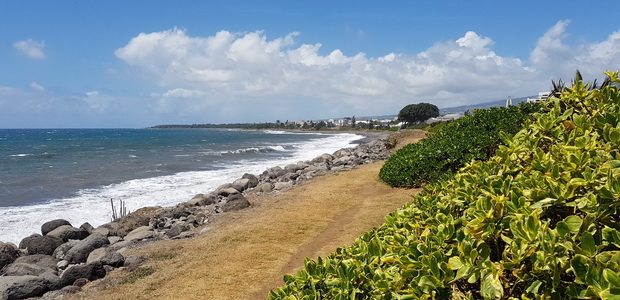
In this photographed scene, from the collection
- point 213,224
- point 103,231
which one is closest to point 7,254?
point 103,231

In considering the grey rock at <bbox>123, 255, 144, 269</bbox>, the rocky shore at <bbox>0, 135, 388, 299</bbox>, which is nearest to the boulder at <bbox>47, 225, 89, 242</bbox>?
the rocky shore at <bbox>0, 135, 388, 299</bbox>

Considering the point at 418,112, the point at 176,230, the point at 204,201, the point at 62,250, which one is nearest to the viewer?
the point at 62,250

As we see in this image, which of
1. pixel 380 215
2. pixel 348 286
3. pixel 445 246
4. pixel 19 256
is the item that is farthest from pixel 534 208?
pixel 19 256

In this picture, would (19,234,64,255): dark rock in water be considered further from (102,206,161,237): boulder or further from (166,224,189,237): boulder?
(166,224,189,237): boulder

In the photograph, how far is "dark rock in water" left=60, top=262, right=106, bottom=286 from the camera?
336 inches

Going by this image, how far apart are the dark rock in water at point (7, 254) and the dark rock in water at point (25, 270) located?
3.43 ft

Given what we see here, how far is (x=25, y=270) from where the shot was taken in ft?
29.7

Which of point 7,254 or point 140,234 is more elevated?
point 7,254

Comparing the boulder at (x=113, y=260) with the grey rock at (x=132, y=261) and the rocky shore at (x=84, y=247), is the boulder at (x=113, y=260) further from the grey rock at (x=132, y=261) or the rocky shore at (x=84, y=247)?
the grey rock at (x=132, y=261)

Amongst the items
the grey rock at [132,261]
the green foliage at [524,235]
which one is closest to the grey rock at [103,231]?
the grey rock at [132,261]

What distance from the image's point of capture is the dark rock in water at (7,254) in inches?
401

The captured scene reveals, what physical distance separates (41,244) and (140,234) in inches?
97.4

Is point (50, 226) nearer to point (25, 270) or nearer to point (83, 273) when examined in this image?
point (25, 270)

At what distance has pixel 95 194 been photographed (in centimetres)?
2136
